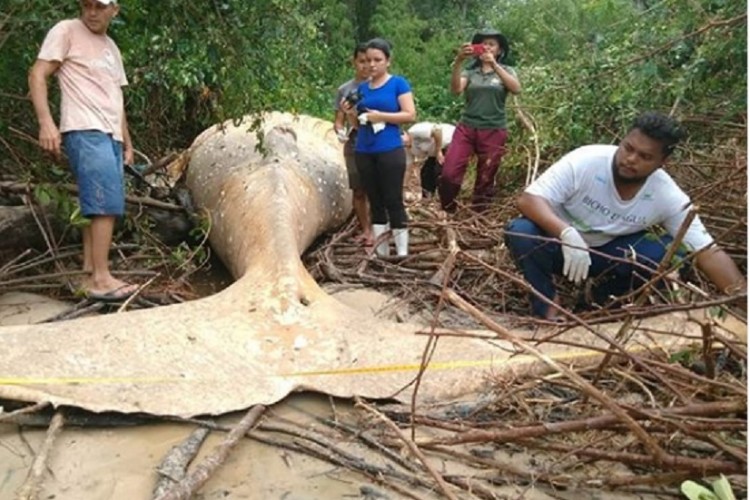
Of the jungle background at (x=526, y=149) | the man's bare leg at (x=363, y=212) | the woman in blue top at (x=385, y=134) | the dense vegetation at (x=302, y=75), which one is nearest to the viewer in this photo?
the jungle background at (x=526, y=149)

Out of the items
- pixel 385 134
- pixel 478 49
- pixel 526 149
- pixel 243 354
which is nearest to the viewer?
pixel 243 354

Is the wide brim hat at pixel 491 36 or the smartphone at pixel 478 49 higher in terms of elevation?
the wide brim hat at pixel 491 36

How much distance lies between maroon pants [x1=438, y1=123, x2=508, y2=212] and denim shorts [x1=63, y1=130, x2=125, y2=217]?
2.43 metres

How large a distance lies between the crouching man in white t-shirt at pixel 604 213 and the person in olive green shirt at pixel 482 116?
1.69 meters

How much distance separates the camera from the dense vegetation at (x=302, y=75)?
3977 mm

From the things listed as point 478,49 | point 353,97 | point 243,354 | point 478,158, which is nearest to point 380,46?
point 353,97

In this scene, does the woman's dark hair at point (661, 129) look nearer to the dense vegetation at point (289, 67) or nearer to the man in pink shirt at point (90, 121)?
the dense vegetation at point (289, 67)

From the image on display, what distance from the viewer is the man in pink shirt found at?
11.7 ft

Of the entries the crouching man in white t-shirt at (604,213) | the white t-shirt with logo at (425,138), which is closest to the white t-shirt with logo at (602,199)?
the crouching man in white t-shirt at (604,213)

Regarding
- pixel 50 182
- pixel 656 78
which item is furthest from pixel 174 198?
pixel 656 78

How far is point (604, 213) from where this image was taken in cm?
353

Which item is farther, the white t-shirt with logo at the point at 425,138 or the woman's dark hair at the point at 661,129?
the white t-shirt with logo at the point at 425,138

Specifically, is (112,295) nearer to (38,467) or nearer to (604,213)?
(38,467)

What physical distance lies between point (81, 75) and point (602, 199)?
7.65 feet
